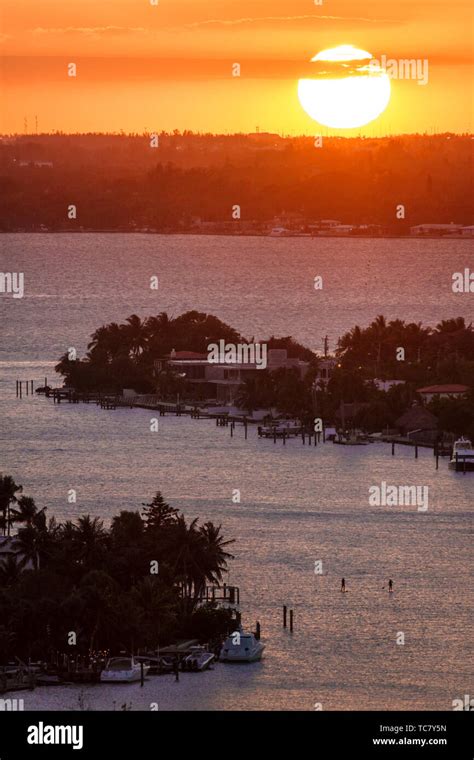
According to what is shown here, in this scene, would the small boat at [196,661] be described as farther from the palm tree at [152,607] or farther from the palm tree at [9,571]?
the palm tree at [9,571]

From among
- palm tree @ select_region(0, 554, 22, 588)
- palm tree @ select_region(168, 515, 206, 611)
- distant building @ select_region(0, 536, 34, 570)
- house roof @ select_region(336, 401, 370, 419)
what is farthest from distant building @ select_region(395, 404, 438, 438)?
palm tree @ select_region(0, 554, 22, 588)

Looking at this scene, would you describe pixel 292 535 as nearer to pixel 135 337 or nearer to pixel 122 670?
pixel 122 670

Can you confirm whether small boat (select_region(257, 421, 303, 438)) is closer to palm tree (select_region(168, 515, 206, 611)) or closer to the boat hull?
palm tree (select_region(168, 515, 206, 611))

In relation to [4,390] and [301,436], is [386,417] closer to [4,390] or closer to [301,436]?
[301,436]

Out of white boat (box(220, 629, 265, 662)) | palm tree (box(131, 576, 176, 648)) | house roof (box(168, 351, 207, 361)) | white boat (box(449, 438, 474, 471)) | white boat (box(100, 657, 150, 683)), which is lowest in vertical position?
white boat (box(100, 657, 150, 683))
